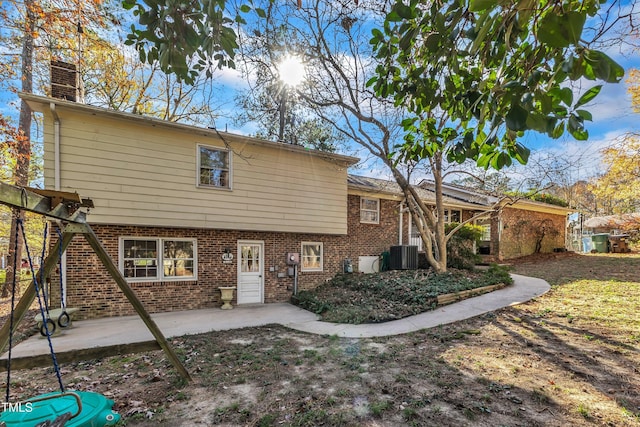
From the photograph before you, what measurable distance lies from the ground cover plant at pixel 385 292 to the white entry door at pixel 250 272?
1240 millimetres

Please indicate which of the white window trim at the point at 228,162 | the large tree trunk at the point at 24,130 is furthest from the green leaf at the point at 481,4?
the large tree trunk at the point at 24,130

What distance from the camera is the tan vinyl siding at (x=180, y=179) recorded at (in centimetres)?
725

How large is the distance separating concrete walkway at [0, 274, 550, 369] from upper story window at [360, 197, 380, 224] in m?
4.84

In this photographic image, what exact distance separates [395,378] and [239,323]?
4.35 meters

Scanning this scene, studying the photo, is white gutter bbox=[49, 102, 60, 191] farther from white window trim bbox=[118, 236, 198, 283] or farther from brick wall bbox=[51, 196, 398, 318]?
white window trim bbox=[118, 236, 198, 283]

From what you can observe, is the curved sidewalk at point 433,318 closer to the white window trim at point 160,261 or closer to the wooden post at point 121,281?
the wooden post at point 121,281

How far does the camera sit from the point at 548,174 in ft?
30.9

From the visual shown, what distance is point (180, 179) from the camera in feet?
27.1

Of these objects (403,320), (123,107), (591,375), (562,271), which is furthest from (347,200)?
(123,107)

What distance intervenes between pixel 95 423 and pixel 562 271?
15.4m

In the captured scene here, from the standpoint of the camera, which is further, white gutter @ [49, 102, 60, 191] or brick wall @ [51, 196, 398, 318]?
brick wall @ [51, 196, 398, 318]

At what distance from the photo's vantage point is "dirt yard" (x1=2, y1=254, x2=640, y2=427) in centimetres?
312

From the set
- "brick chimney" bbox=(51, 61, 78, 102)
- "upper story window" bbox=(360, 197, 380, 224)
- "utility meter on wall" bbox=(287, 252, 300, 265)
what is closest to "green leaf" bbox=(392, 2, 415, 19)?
"utility meter on wall" bbox=(287, 252, 300, 265)

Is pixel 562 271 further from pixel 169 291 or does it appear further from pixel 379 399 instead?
pixel 169 291
